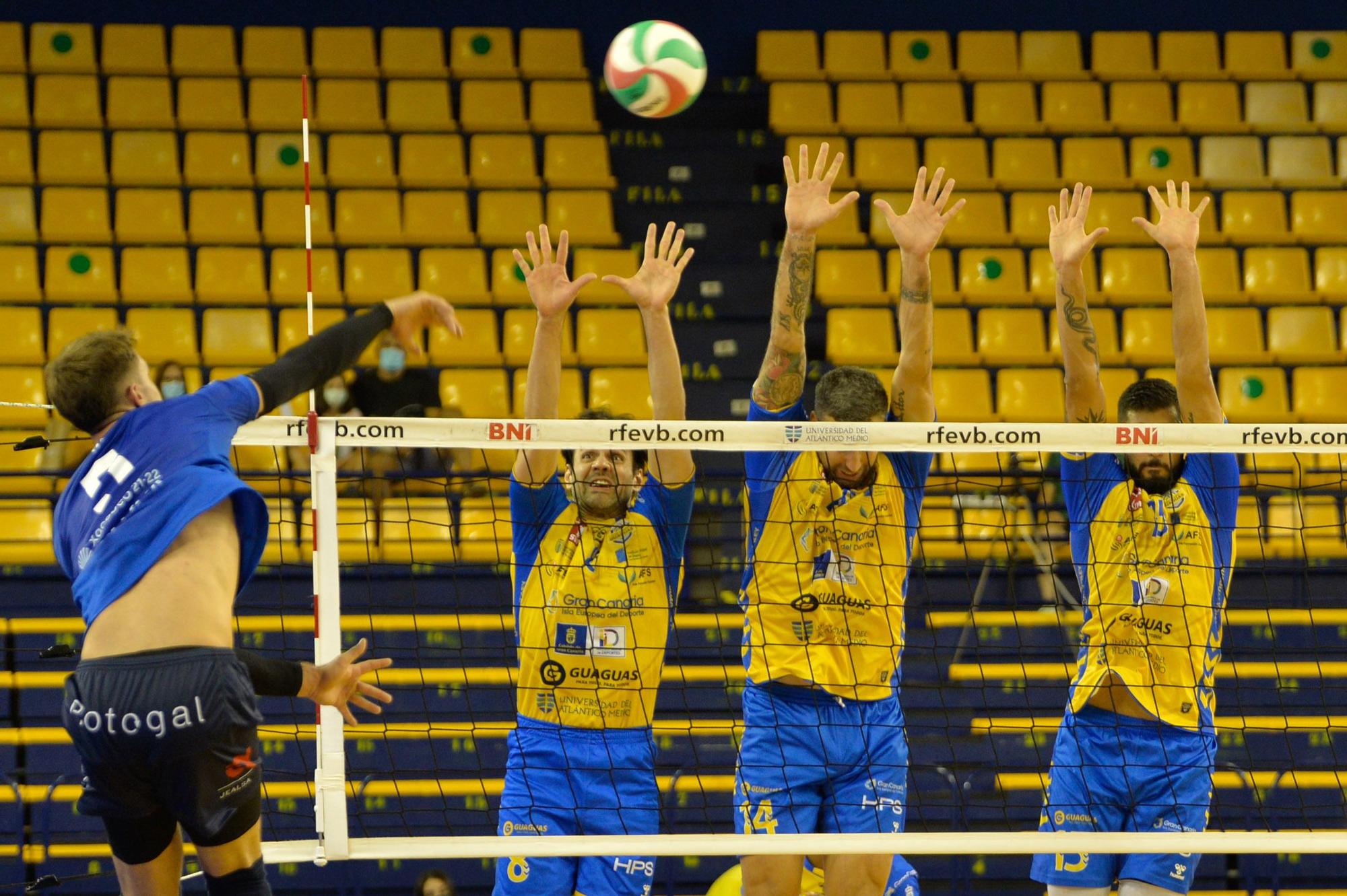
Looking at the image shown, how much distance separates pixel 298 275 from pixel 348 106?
224 cm

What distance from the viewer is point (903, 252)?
6.33 metres

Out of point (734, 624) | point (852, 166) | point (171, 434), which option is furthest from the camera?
point (852, 166)

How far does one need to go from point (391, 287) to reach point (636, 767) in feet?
25.0

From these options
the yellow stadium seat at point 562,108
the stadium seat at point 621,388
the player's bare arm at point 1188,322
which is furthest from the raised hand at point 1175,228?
the yellow stadium seat at point 562,108

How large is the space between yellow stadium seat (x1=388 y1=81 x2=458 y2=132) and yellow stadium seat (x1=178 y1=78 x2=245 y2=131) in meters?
0.98

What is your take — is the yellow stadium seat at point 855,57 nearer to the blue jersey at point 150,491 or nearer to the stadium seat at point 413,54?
the stadium seat at point 413,54

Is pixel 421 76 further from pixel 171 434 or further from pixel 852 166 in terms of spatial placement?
pixel 171 434

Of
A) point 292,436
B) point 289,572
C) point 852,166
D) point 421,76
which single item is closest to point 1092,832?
point 292,436

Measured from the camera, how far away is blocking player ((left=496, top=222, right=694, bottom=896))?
5.99 meters

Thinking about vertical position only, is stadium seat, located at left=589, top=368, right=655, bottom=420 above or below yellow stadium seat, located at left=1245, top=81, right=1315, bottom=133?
below

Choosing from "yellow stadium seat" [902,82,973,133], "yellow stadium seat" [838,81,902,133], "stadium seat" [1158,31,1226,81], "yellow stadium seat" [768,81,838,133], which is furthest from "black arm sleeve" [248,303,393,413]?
"stadium seat" [1158,31,1226,81]

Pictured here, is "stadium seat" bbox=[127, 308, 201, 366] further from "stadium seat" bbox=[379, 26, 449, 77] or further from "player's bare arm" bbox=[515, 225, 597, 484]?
"player's bare arm" bbox=[515, 225, 597, 484]

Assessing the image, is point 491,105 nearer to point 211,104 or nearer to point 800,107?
point 211,104

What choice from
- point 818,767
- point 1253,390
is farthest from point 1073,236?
point 1253,390
